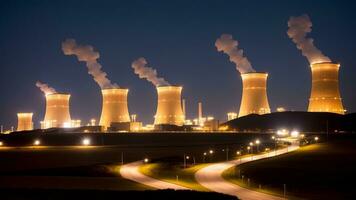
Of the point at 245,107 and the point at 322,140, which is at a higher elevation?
the point at 245,107

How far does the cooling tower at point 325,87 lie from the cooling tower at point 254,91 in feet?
16.7

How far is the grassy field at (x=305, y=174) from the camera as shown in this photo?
20.6 metres

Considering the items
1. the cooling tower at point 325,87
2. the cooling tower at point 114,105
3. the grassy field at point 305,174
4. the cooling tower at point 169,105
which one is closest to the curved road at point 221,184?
the grassy field at point 305,174

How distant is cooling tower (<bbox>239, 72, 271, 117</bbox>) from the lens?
182 ft

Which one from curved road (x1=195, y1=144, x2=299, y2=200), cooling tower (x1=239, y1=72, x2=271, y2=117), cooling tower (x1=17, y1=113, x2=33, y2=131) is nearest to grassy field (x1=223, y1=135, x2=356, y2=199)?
curved road (x1=195, y1=144, x2=299, y2=200)

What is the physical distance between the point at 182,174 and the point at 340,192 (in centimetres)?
772

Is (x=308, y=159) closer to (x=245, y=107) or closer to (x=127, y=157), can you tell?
(x=127, y=157)

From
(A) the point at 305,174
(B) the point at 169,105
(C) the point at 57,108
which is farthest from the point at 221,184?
(C) the point at 57,108

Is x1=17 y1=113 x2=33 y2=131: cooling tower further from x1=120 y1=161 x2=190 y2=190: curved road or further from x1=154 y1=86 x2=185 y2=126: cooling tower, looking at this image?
x1=120 y1=161 x2=190 y2=190: curved road

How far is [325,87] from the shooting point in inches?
2073

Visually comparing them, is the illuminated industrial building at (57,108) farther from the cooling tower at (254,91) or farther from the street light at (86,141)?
the cooling tower at (254,91)

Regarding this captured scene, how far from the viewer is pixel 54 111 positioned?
6775 centimetres

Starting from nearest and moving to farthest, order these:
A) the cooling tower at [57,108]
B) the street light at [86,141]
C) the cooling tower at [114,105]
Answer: the street light at [86,141]
the cooling tower at [114,105]
the cooling tower at [57,108]

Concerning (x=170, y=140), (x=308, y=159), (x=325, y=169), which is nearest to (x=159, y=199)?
(x=325, y=169)
